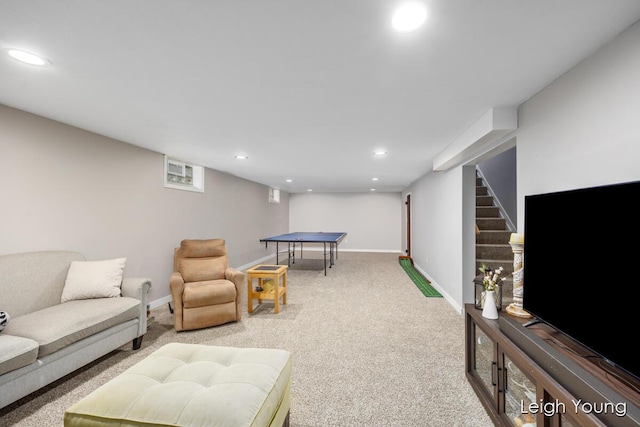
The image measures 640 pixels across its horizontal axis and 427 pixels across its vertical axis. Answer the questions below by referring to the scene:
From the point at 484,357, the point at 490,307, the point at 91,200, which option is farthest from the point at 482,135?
the point at 91,200

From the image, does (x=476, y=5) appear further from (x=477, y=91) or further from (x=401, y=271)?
(x=401, y=271)

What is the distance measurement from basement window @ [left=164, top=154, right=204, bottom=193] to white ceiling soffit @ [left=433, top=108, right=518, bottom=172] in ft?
13.3

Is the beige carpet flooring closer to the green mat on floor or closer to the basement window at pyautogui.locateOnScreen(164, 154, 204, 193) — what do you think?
the green mat on floor

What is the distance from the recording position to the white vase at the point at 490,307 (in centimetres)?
181

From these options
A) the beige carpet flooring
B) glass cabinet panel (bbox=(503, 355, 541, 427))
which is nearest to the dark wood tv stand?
glass cabinet panel (bbox=(503, 355, 541, 427))

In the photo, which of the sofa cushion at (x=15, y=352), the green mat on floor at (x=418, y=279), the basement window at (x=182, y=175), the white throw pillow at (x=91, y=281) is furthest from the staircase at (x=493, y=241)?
the basement window at (x=182, y=175)

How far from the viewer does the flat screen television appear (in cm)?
103

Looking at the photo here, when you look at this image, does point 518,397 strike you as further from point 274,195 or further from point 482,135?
point 274,195

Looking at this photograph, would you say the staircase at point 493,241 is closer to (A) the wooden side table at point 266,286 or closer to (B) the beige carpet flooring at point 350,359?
(B) the beige carpet flooring at point 350,359

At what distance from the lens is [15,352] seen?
1612 millimetres

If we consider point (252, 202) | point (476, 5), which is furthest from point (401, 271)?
point (476, 5)

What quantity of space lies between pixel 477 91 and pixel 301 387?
102 inches

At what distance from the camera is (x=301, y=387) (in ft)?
6.60

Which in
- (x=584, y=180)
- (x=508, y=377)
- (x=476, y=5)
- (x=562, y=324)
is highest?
(x=476, y=5)
